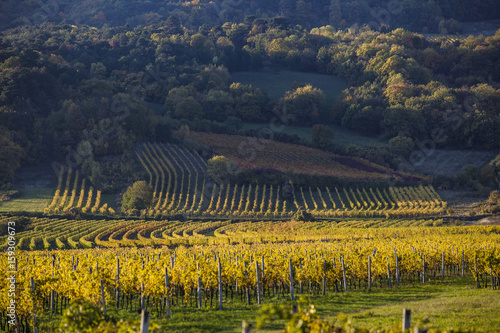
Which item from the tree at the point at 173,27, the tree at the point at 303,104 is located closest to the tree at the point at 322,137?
the tree at the point at 303,104

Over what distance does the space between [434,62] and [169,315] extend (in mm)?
111484

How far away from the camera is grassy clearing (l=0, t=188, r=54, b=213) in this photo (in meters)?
49.3

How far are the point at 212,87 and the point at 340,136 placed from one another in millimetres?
26189

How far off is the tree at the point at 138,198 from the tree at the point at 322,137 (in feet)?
115

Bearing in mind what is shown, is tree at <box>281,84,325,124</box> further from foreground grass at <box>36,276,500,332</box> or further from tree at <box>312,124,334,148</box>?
foreground grass at <box>36,276,500,332</box>

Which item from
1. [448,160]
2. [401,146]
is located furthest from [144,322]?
[448,160]

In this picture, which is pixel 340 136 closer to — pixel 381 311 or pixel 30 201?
pixel 30 201

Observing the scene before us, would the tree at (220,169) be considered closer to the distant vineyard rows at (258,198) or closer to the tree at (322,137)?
the distant vineyard rows at (258,198)

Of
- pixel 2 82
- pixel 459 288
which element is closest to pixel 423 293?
pixel 459 288

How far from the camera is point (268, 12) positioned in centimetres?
19038

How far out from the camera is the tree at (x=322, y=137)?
8012cm

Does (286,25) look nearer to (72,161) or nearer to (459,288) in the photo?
(72,161)

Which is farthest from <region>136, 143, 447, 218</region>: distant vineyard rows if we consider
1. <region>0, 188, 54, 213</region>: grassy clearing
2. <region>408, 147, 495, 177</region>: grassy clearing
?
<region>408, 147, 495, 177</region>: grassy clearing

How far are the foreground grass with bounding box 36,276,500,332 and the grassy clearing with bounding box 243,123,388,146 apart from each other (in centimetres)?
6469
